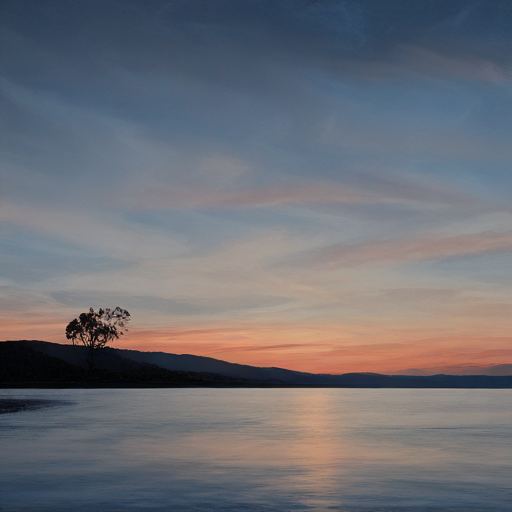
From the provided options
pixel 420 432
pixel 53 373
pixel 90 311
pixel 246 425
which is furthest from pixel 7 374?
pixel 420 432

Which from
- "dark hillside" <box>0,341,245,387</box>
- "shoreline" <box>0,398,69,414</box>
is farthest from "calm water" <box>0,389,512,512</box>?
"dark hillside" <box>0,341,245,387</box>

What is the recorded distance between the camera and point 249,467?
17.0m

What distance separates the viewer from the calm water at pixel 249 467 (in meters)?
12.4

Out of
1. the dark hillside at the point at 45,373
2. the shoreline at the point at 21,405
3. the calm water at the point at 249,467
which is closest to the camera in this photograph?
the calm water at the point at 249,467

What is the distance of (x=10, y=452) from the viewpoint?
19.2 metres

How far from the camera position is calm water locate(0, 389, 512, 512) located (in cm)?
1235

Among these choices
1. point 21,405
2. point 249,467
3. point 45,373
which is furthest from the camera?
point 45,373

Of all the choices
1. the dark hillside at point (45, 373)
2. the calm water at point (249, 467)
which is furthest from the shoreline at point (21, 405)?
the dark hillside at point (45, 373)

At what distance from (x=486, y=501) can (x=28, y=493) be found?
992 cm

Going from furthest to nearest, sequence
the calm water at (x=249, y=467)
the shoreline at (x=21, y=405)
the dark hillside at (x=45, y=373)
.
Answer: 1. the dark hillside at (x=45, y=373)
2. the shoreline at (x=21, y=405)
3. the calm water at (x=249, y=467)

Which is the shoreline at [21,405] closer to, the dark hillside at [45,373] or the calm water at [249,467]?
the calm water at [249,467]

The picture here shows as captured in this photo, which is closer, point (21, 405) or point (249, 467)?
point (249, 467)


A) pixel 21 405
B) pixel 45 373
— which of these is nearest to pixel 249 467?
pixel 21 405

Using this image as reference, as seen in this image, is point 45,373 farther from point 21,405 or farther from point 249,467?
point 249,467
